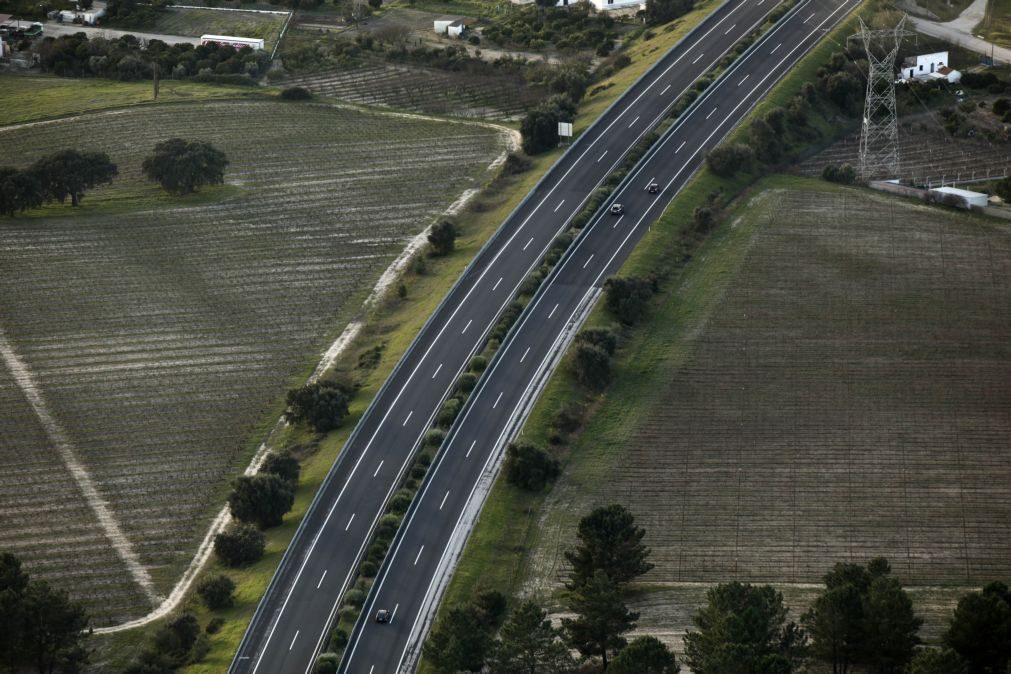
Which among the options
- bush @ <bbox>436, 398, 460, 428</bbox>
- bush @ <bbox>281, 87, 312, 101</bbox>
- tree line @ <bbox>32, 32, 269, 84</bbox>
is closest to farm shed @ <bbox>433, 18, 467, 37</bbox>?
tree line @ <bbox>32, 32, 269, 84</bbox>

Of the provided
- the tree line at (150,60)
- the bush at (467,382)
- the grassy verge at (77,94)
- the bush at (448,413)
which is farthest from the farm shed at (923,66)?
the tree line at (150,60)

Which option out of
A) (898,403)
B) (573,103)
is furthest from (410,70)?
(898,403)

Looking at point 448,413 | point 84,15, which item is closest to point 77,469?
point 448,413

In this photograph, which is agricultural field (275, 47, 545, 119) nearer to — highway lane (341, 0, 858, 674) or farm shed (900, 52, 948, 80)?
highway lane (341, 0, 858, 674)

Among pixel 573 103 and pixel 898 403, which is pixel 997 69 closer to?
pixel 573 103

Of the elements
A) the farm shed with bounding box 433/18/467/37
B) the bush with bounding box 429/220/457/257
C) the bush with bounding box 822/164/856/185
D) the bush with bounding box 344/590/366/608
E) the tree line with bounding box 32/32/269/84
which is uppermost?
the farm shed with bounding box 433/18/467/37

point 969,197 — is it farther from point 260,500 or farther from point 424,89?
point 260,500
